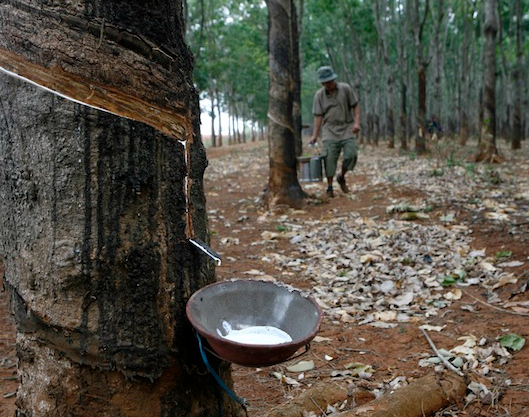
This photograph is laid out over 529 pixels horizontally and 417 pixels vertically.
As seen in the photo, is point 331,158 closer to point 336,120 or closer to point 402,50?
point 336,120

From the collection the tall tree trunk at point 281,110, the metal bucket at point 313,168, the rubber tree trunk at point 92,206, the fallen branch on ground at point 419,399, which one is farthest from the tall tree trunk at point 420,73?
the rubber tree trunk at point 92,206

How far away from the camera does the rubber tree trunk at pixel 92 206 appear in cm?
151

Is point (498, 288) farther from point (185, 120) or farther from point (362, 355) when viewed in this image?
point (185, 120)

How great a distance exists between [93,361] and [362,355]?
2.08m

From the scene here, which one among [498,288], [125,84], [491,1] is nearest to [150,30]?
[125,84]

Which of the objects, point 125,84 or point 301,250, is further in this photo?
point 301,250

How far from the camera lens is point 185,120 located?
172cm

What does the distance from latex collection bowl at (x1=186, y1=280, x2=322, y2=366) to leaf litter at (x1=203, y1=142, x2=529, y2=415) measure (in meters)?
1.29

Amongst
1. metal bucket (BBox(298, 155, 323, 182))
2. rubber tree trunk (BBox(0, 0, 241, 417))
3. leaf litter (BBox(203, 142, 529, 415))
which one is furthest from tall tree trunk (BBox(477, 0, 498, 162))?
rubber tree trunk (BBox(0, 0, 241, 417))

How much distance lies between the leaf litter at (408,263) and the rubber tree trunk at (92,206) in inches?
61.5

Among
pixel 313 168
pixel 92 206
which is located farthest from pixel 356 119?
pixel 92 206

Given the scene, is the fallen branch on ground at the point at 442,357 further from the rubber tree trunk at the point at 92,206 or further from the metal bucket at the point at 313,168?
the metal bucket at the point at 313,168

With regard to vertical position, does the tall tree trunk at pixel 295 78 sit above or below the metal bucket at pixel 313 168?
above

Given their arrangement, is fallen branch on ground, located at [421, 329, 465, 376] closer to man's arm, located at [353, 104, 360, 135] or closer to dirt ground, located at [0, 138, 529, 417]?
dirt ground, located at [0, 138, 529, 417]
